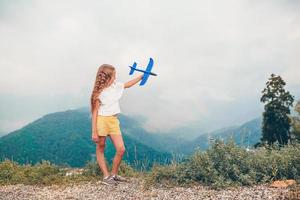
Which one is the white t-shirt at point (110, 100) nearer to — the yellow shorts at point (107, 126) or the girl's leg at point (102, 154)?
the yellow shorts at point (107, 126)

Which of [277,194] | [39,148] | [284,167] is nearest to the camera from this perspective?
[277,194]

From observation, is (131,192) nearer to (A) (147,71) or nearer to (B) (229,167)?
(B) (229,167)

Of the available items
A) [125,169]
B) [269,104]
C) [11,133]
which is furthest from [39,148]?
[125,169]

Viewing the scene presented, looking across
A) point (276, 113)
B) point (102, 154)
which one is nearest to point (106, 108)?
point (102, 154)

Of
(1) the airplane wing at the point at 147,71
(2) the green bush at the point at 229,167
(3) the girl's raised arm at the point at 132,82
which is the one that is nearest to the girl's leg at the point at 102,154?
(2) the green bush at the point at 229,167

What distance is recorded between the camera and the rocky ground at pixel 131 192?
829 cm

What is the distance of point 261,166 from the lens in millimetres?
9523

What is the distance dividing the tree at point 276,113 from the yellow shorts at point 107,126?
34.7 meters

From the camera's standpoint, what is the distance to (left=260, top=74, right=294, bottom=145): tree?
143 feet

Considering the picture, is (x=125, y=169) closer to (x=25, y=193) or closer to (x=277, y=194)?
(x=25, y=193)

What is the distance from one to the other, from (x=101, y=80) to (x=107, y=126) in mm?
978

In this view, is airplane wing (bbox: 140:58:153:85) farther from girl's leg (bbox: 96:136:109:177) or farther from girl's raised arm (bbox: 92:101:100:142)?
girl's leg (bbox: 96:136:109:177)

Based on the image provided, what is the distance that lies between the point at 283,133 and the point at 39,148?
14247 cm

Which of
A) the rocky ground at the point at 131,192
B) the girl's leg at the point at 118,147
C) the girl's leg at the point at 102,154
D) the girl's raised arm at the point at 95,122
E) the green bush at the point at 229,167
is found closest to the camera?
the rocky ground at the point at 131,192
